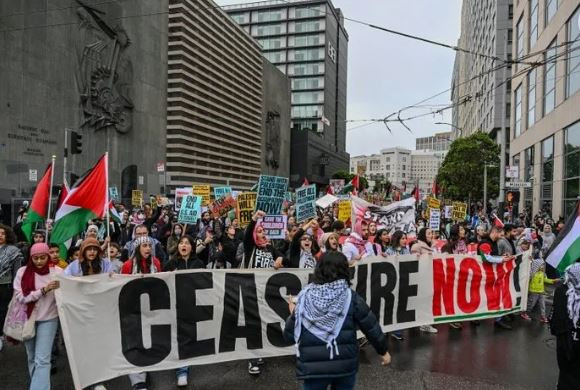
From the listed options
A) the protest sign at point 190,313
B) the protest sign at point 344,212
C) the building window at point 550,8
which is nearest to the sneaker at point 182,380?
the protest sign at point 190,313

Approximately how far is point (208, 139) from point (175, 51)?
7930mm

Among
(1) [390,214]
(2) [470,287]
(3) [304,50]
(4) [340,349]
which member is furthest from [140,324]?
(3) [304,50]

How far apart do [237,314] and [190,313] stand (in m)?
0.55

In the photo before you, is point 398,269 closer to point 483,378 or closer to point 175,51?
point 483,378

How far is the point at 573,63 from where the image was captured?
2100 cm

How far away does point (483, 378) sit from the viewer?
5375mm

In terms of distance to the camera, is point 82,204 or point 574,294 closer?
point 574,294

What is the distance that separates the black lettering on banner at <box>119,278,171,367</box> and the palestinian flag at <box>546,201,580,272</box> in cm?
391

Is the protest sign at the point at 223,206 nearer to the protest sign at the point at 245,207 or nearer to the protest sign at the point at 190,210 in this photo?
the protest sign at the point at 190,210

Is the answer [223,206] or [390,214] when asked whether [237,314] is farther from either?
[223,206]

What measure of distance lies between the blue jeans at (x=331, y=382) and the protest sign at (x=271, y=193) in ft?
14.4

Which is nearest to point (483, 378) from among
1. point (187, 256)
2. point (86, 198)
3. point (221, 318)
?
point (221, 318)

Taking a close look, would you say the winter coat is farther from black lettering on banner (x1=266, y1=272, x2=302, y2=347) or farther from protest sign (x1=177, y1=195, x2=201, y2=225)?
protest sign (x1=177, y1=195, x2=201, y2=225)

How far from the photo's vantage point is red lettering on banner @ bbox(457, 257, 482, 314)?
7.48 metres
